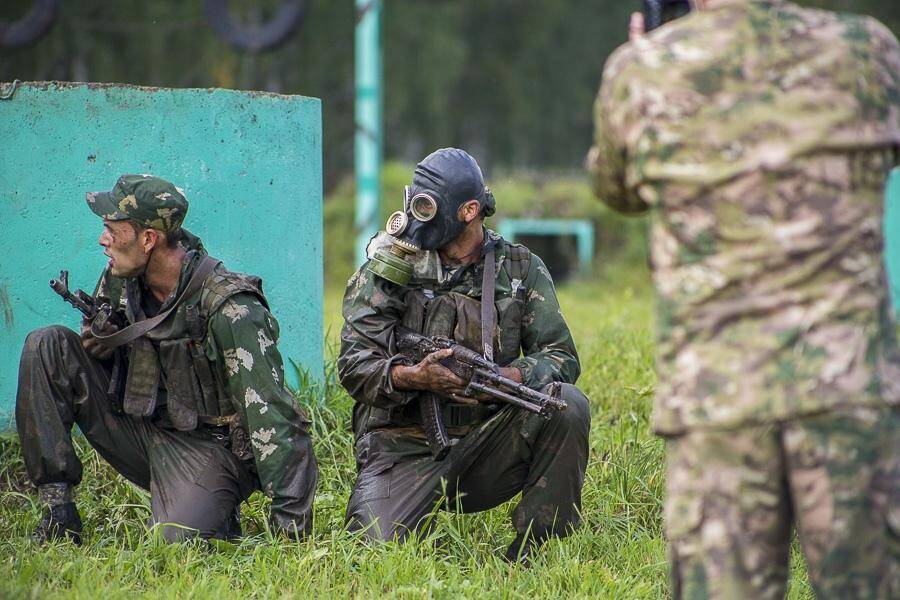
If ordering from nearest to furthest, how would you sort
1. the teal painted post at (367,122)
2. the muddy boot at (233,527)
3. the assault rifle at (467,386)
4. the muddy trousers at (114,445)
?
the assault rifle at (467,386) < the muddy trousers at (114,445) < the muddy boot at (233,527) < the teal painted post at (367,122)

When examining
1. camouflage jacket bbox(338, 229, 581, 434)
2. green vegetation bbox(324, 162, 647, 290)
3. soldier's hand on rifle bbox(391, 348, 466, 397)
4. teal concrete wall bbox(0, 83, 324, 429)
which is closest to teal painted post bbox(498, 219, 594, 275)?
green vegetation bbox(324, 162, 647, 290)

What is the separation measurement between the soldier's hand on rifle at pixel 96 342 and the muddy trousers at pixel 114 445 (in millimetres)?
28

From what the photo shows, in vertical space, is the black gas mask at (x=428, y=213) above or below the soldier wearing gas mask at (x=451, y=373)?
above

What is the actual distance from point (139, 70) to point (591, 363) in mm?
15845

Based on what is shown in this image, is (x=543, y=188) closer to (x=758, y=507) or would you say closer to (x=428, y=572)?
(x=428, y=572)

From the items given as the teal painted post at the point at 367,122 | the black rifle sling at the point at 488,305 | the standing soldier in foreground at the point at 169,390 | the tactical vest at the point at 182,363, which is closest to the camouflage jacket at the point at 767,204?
the black rifle sling at the point at 488,305

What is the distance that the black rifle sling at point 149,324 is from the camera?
14.1ft

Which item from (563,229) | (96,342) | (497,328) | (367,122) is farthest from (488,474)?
(563,229)

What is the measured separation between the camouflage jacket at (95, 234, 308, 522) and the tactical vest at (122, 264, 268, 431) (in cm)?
2

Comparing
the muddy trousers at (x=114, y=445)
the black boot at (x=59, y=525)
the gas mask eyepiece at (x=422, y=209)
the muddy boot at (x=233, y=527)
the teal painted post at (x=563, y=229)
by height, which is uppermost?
the gas mask eyepiece at (x=422, y=209)

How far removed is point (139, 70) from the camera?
20.6 metres

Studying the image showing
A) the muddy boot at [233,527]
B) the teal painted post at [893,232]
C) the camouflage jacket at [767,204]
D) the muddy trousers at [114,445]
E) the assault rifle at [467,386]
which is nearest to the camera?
the camouflage jacket at [767,204]

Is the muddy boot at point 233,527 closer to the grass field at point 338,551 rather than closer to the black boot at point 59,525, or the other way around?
the grass field at point 338,551

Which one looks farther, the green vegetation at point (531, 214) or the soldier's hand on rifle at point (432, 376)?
the green vegetation at point (531, 214)
